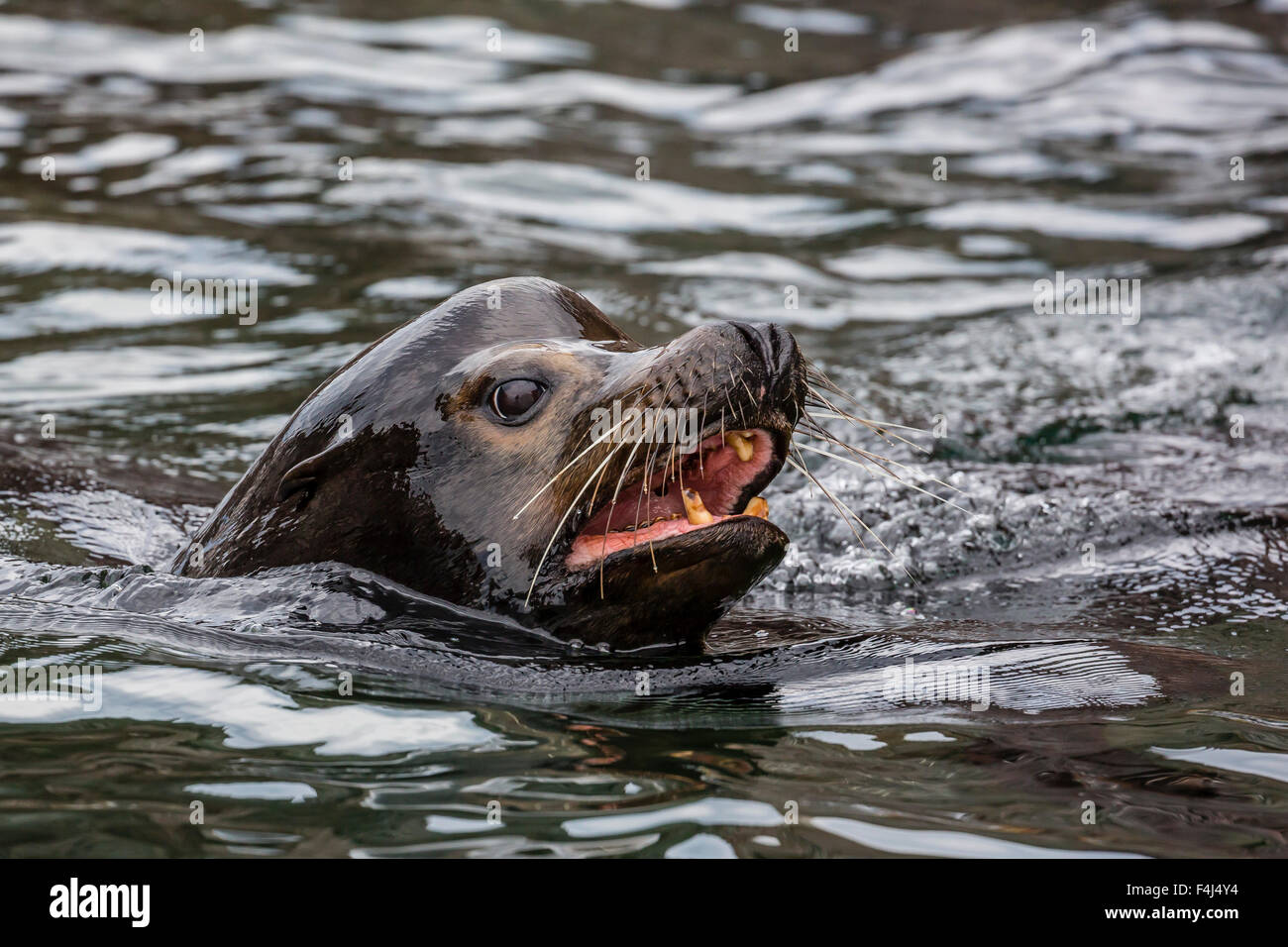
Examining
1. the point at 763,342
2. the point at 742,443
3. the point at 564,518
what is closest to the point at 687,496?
the point at 742,443

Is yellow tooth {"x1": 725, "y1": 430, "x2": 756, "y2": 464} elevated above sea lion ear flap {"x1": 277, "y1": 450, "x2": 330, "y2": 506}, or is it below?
above

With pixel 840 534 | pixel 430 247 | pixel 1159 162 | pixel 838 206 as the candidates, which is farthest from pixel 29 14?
pixel 840 534

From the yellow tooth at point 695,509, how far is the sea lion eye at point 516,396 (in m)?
0.47

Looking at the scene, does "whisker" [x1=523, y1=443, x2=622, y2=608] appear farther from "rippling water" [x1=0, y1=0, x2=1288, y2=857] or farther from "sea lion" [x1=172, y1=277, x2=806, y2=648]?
"rippling water" [x1=0, y1=0, x2=1288, y2=857]

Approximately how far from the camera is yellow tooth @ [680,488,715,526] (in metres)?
4.19

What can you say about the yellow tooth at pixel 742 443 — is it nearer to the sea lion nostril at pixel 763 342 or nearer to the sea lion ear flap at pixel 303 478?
the sea lion nostril at pixel 763 342

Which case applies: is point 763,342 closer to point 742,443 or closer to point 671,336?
point 742,443

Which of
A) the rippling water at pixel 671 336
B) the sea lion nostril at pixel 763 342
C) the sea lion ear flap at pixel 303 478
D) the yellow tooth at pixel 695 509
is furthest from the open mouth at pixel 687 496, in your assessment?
the sea lion ear flap at pixel 303 478

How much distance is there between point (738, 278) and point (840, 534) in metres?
4.41

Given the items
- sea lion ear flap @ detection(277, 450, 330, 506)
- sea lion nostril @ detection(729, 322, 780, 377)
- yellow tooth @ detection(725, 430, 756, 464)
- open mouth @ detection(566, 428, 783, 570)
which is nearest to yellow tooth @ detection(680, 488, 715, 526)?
open mouth @ detection(566, 428, 783, 570)

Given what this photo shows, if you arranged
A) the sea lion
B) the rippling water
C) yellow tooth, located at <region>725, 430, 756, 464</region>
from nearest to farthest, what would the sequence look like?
the rippling water → the sea lion → yellow tooth, located at <region>725, 430, 756, 464</region>
